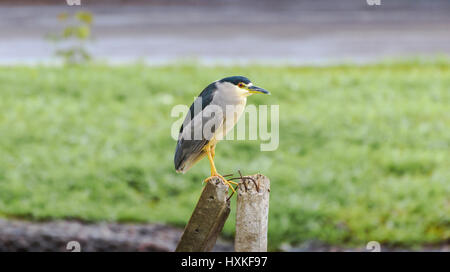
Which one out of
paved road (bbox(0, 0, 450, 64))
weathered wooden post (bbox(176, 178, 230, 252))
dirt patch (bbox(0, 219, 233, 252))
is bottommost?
dirt patch (bbox(0, 219, 233, 252))

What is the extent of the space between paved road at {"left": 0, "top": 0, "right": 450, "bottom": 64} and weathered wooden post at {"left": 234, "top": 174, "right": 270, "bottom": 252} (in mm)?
6514

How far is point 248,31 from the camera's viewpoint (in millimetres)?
10906

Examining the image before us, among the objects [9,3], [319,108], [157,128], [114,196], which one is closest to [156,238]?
[114,196]

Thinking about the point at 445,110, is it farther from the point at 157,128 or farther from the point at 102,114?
the point at 102,114

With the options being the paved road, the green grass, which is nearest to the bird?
the green grass

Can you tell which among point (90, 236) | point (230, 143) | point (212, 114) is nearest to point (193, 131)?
point (212, 114)

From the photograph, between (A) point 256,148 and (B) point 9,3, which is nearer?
(A) point 256,148

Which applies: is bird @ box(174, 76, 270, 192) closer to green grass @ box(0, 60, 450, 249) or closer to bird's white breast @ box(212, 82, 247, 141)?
bird's white breast @ box(212, 82, 247, 141)

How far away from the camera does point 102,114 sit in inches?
269

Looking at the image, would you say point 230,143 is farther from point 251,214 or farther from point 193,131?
point 193,131

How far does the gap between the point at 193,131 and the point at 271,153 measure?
399cm

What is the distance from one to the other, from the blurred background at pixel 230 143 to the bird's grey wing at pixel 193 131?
2.77m

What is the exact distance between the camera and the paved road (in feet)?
31.3

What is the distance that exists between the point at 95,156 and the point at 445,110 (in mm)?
3563
